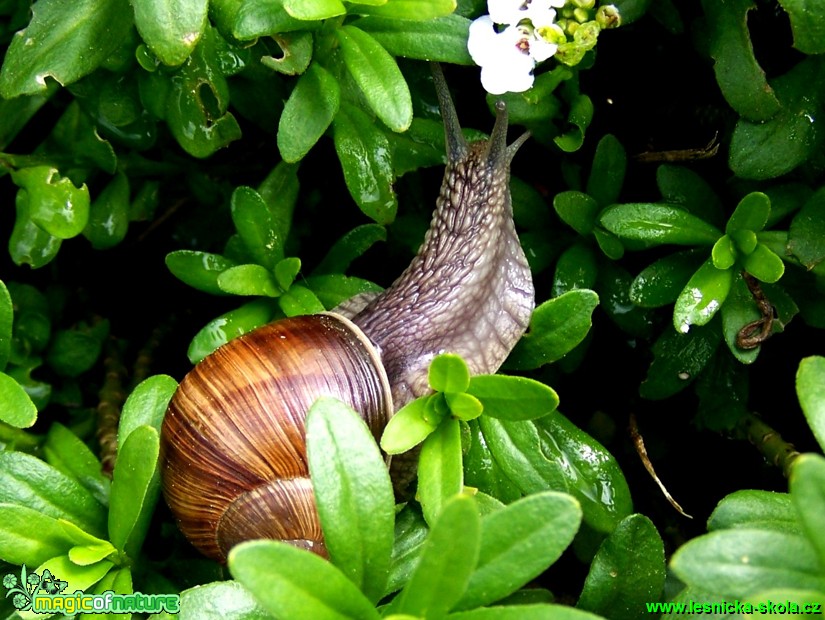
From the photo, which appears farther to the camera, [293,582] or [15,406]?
[15,406]

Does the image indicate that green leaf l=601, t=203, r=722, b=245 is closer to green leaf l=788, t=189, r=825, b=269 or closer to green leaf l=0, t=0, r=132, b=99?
green leaf l=788, t=189, r=825, b=269

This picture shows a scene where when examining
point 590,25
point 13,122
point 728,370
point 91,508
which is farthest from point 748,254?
point 13,122

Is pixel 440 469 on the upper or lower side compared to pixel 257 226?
lower

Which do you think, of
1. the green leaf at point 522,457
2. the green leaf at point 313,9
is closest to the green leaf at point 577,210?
the green leaf at point 522,457

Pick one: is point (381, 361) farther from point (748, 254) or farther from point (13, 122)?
point (13, 122)

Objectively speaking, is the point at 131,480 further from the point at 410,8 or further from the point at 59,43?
the point at 410,8

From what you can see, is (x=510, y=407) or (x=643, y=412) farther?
(x=643, y=412)
